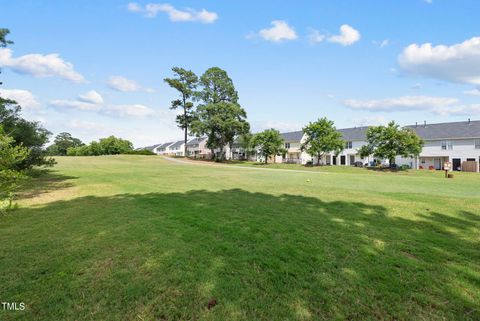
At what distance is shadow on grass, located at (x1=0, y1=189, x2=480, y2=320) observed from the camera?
3.07 metres

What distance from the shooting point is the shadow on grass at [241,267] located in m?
3.07

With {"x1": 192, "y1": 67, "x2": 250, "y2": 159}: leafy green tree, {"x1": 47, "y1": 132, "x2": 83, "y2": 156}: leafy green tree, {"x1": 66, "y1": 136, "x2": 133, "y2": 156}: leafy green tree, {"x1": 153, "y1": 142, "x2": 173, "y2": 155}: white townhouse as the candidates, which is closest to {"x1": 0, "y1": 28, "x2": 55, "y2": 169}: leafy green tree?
{"x1": 192, "y1": 67, "x2": 250, "y2": 159}: leafy green tree

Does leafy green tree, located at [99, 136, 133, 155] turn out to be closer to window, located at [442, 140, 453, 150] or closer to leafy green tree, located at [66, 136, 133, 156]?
leafy green tree, located at [66, 136, 133, 156]

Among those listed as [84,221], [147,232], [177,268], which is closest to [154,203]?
[84,221]

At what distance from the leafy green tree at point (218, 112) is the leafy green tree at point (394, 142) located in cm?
2449

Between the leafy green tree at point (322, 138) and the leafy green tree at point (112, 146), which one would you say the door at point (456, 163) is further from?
the leafy green tree at point (112, 146)

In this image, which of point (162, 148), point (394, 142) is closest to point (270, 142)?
point (394, 142)

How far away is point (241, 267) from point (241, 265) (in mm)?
61

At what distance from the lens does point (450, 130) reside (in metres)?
47.1

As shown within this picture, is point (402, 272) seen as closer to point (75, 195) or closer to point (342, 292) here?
point (342, 292)

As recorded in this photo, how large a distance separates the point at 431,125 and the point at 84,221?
202 ft

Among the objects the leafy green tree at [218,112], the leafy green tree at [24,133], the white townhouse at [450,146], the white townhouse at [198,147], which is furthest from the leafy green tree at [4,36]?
the white townhouse at [198,147]

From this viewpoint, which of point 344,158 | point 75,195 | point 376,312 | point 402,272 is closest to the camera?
point 376,312

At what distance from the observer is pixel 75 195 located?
1070 centimetres
